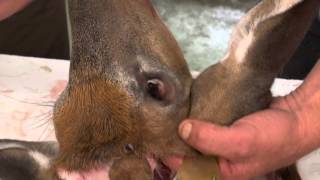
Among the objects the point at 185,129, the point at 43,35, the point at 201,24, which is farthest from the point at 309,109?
the point at 201,24

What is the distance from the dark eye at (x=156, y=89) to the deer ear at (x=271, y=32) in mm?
104

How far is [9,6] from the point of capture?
150 cm

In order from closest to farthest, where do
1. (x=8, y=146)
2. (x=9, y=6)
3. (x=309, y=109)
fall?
(x=309, y=109)
(x=8, y=146)
(x=9, y=6)

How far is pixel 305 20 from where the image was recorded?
2.61 ft

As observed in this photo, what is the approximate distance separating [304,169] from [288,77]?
454 millimetres

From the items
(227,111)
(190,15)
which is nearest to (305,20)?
(227,111)

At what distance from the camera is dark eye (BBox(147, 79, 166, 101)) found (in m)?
0.84

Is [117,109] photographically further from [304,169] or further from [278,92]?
[278,92]

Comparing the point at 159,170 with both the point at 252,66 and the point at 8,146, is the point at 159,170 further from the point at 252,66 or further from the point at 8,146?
the point at 8,146

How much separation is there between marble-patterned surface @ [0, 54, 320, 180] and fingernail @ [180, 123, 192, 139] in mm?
382

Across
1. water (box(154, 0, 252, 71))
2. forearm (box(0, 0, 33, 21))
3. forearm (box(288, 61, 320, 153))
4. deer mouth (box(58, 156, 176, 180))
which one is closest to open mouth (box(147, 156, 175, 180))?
deer mouth (box(58, 156, 176, 180))

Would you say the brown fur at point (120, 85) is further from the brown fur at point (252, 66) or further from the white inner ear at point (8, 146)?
the white inner ear at point (8, 146)

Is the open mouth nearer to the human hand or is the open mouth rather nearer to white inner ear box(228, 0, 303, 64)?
the human hand

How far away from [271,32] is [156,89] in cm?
18
